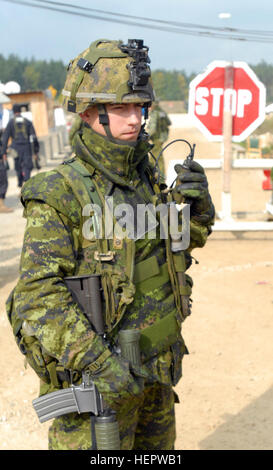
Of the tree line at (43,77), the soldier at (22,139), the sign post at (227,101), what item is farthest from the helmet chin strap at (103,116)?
the tree line at (43,77)

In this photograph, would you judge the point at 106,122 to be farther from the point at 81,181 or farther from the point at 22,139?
the point at 22,139

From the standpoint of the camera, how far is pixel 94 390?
2180 mm

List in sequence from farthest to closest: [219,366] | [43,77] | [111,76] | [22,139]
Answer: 1. [43,77]
2. [22,139]
3. [219,366]
4. [111,76]

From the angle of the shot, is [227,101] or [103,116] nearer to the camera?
[103,116]

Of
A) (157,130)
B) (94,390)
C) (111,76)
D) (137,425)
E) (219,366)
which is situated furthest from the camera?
(157,130)

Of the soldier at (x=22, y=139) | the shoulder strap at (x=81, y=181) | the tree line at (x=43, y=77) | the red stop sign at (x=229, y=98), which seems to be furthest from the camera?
the tree line at (x=43, y=77)

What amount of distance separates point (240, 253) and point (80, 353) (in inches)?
223

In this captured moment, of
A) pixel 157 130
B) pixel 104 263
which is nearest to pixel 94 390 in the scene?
pixel 104 263

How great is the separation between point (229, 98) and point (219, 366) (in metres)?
4.10

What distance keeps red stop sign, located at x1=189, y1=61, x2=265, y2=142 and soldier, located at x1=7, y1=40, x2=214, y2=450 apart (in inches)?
204

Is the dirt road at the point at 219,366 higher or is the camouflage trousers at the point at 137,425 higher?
the camouflage trousers at the point at 137,425

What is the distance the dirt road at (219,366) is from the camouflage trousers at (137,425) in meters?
1.13

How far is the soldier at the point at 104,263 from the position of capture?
2.13 metres

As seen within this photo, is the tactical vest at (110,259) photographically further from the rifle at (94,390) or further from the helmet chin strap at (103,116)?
the helmet chin strap at (103,116)
